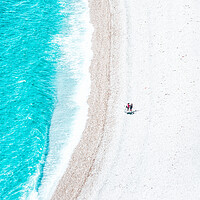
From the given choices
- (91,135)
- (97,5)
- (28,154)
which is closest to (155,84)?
(91,135)

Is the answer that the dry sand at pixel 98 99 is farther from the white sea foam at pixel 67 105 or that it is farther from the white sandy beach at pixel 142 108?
the white sea foam at pixel 67 105

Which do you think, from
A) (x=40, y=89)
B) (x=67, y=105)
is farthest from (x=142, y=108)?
(x=40, y=89)

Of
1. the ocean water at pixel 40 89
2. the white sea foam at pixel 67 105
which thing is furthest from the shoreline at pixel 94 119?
the ocean water at pixel 40 89

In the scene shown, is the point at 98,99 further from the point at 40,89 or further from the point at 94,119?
the point at 40,89

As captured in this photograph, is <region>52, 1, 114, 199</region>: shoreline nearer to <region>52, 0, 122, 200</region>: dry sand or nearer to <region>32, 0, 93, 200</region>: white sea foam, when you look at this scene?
<region>52, 0, 122, 200</region>: dry sand

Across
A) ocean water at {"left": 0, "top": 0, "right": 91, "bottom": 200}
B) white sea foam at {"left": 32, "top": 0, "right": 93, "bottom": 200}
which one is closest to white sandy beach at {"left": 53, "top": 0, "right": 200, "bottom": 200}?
white sea foam at {"left": 32, "top": 0, "right": 93, "bottom": 200}

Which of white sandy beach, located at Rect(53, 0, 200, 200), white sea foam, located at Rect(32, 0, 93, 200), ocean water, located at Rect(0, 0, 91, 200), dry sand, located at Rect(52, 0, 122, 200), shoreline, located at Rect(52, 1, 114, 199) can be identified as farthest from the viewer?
ocean water, located at Rect(0, 0, 91, 200)
